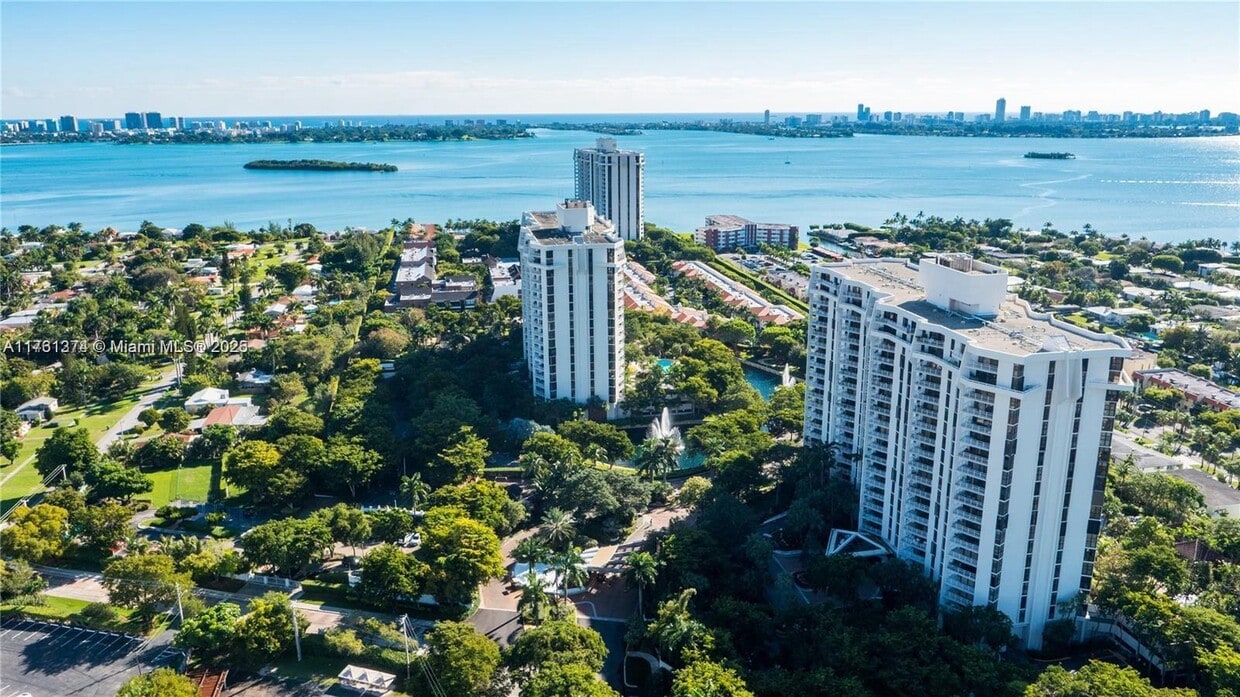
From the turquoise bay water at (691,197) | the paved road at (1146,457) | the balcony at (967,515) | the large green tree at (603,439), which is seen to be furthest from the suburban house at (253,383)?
the turquoise bay water at (691,197)

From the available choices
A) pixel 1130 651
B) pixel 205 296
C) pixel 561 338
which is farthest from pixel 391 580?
pixel 205 296

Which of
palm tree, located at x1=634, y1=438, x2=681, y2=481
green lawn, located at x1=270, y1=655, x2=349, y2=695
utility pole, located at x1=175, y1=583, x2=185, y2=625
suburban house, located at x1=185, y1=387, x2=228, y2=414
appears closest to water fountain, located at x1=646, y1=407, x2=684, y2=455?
palm tree, located at x1=634, y1=438, x2=681, y2=481

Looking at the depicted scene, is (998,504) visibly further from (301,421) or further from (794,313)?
(794,313)

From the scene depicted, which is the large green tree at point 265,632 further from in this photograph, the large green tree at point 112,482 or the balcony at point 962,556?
the balcony at point 962,556

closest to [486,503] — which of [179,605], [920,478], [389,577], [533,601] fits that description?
[389,577]

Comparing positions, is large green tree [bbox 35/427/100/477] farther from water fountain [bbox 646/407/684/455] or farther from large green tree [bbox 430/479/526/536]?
water fountain [bbox 646/407/684/455]
